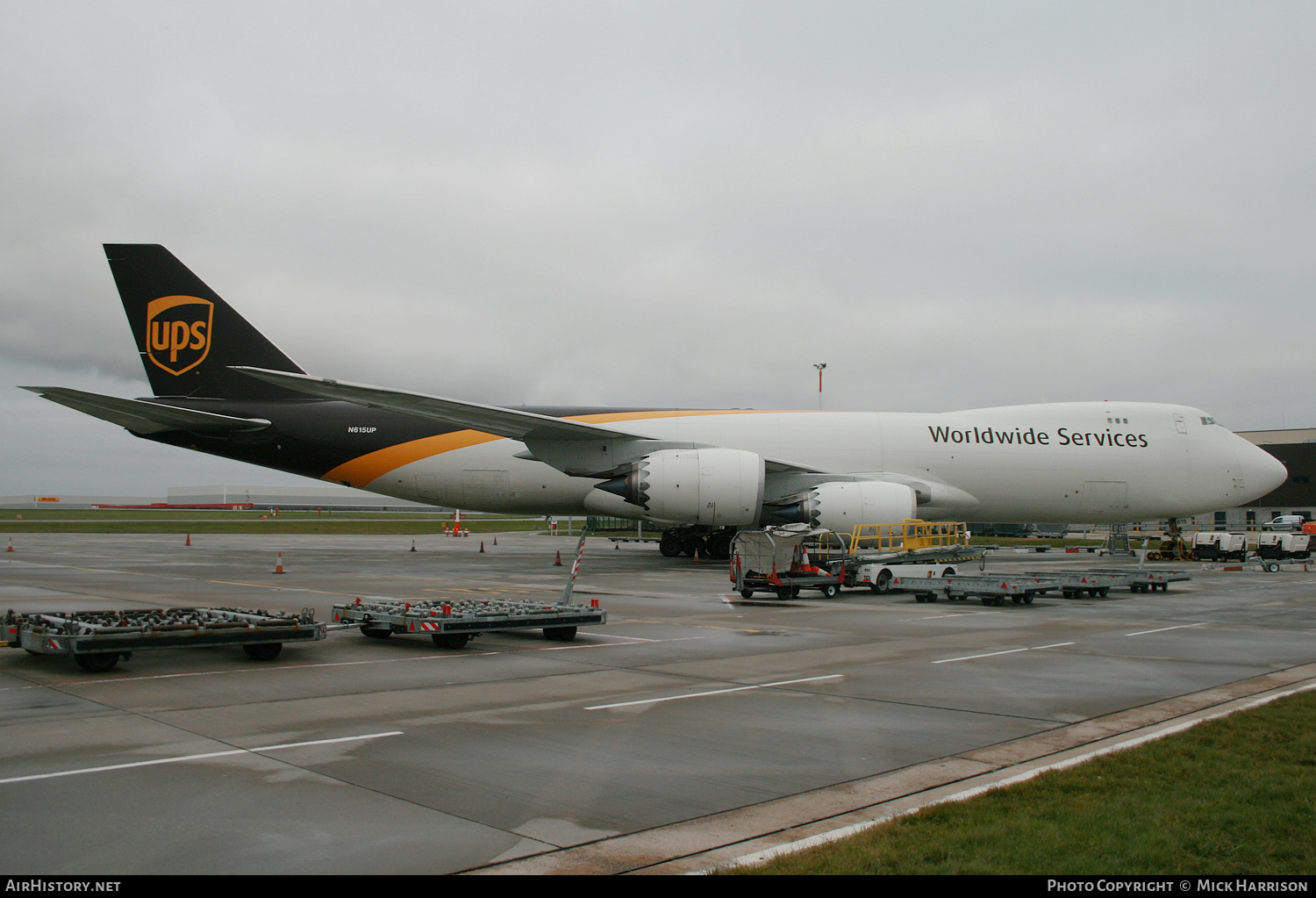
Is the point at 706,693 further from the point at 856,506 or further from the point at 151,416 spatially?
the point at 151,416

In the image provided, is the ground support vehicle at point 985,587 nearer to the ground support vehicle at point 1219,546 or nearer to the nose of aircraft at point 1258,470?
the nose of aircraft at point 1258,470

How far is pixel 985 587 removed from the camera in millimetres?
17906

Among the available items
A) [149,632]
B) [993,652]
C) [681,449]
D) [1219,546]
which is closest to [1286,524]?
[1219,546]

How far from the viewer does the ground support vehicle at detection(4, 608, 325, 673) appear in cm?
916

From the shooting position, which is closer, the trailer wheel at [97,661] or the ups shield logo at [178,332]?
→ the trailer wheel at [97,661]

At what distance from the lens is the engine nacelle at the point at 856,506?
2359 centimetres

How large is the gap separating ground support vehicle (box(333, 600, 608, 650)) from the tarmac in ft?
0.80

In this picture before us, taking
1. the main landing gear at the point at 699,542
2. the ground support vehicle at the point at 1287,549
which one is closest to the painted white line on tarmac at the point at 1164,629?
the main landing gear at the point at 699,542

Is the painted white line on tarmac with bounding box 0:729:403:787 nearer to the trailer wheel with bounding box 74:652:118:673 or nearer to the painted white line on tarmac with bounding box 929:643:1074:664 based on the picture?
the trailer wheel with bounding box 74:652:118:673

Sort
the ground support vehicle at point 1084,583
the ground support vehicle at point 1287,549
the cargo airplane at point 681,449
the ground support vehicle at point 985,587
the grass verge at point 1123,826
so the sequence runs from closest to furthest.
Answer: the grass verge at point 1123,826, the ground support vehicle at point 985,587, the ground support vehicle at point 1084,583, the cargo airplane at point 681,449, the ground support vehicle at point 1287,549

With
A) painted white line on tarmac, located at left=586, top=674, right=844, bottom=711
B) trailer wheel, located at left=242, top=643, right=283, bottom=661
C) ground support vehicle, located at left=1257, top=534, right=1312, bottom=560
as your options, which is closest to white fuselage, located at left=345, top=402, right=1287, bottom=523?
ground support vehicle, located at left=1257, top=534, right=1312, bottom=560
